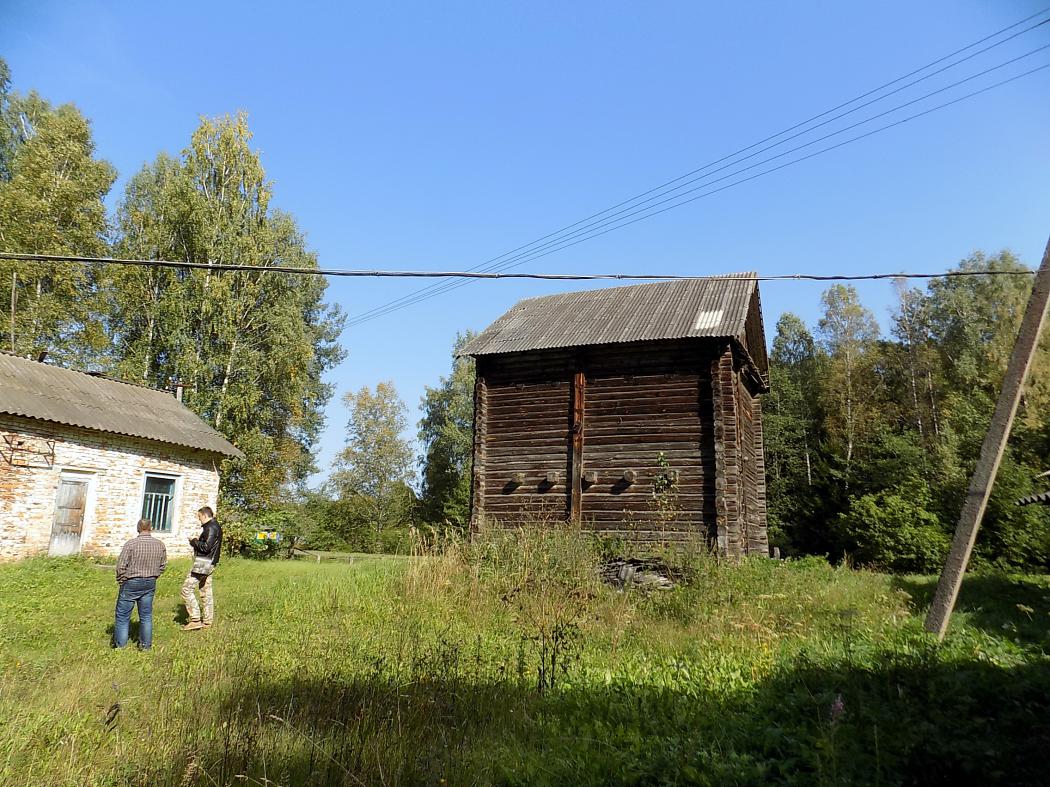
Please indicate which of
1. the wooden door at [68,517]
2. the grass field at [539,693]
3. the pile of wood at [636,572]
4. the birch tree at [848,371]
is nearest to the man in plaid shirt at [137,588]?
the grass field at [539,693]

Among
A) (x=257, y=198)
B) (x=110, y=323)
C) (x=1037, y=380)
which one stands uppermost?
(x=257, y=198)

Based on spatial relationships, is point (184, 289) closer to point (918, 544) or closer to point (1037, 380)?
point (918, 544)

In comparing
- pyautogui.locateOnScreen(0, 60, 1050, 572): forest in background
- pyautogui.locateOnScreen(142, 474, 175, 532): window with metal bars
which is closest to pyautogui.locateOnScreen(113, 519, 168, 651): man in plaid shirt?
pyautogui.locateOnScreen(142, 474, 175, 532): window with metal bars

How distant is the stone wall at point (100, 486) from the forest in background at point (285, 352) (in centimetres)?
247

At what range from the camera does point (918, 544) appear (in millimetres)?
21578

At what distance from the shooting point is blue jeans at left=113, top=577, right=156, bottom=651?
820 cm

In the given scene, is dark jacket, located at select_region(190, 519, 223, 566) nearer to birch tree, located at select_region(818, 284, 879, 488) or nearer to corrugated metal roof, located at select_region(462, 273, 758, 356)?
corrugated metal roof, located at select_region(462, 273, 758, 356)

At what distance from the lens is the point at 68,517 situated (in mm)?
16547

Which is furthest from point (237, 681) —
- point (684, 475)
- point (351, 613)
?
point (684, 475)

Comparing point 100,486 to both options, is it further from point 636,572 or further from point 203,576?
point 636,572

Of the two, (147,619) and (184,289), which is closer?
(147,619)

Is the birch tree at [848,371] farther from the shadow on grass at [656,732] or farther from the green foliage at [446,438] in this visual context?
the shadow on grass at [656,732]

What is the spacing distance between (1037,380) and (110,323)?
37037mm

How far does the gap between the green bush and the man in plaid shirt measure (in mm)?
20423
